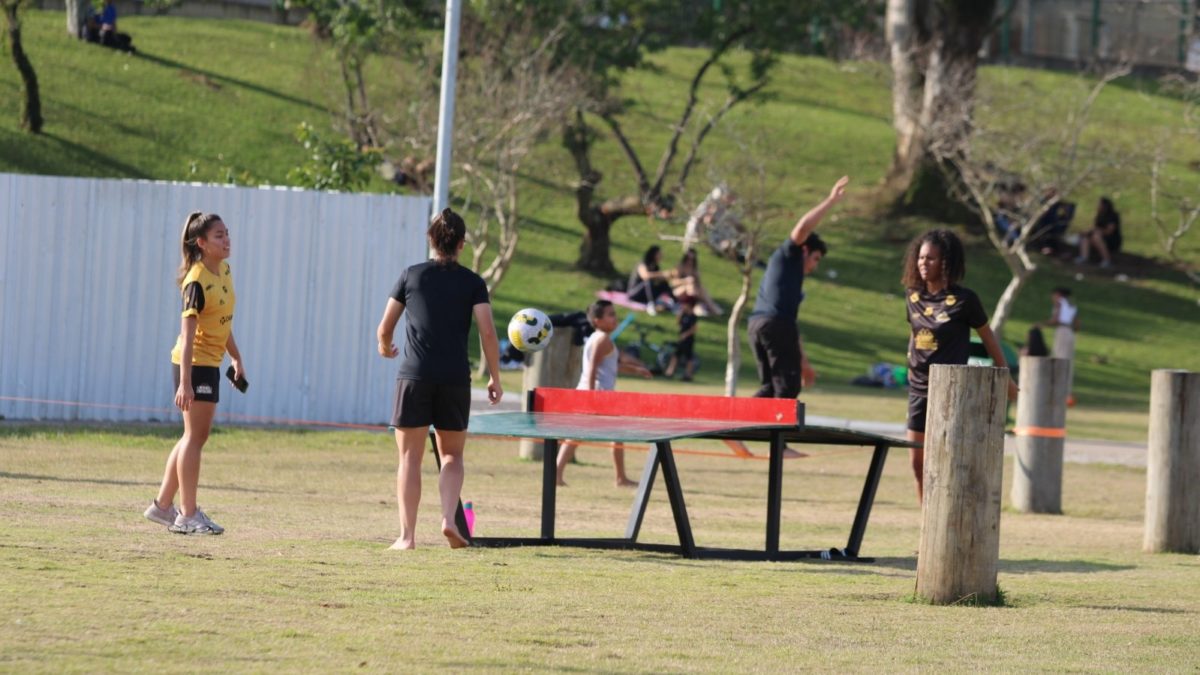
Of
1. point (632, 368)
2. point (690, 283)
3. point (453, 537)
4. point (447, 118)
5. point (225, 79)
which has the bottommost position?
point (453, 537)

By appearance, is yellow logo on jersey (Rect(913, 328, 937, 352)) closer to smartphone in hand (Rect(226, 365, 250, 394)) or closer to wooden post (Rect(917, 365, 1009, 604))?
wooden post (Rect(917, 365, 1009, 604))

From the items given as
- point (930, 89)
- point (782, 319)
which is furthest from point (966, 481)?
point (930, 89)

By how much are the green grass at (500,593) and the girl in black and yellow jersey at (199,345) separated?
332 millimetres

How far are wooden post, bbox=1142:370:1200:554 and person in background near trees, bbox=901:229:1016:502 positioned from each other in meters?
1.51

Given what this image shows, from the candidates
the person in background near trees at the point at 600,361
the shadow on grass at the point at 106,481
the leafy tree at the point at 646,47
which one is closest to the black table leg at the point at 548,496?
the shadow on grass at the point at 106,481

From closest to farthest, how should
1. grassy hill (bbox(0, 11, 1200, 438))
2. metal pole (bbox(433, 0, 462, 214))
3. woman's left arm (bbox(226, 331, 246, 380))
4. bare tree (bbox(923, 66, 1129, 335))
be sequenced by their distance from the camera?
woman's left arm (bbox(226, 331, 246, 380))
metal pole (bbox(433, 0, 462, 214))
bare tree (bbox(923, 66, 1129, 335))
grassy hill (bbox(0, 11, 1200, 438))

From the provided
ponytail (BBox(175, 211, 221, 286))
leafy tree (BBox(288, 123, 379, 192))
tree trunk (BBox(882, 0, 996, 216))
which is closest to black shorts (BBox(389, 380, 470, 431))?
ponytail (BBox(175, 211, 221, 286))

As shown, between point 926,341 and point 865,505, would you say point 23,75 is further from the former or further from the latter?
point 865,505

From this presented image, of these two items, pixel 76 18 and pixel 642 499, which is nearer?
pixel 642 499

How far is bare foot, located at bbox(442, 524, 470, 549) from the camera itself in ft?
30.6

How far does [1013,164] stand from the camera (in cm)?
3575

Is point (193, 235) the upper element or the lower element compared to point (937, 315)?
upper

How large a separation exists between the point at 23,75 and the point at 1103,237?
2284 cm

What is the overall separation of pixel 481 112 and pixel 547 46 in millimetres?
Answer: 3031
